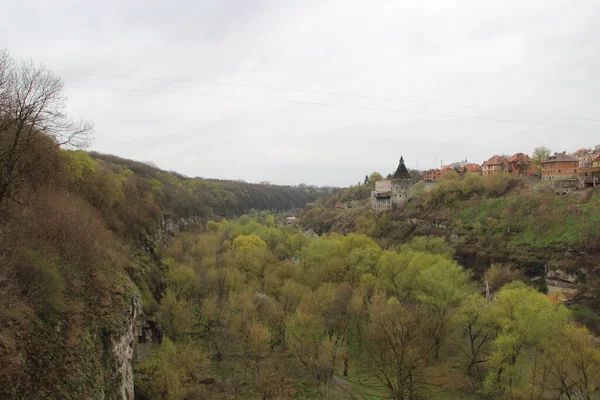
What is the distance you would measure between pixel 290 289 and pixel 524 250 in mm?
34840

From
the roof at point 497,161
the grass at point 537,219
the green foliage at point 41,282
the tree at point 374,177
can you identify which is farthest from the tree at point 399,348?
the tree at point 374,177

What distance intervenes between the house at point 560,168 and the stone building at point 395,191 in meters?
24.9

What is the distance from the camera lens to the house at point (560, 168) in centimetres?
5501

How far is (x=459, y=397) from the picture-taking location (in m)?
19.7

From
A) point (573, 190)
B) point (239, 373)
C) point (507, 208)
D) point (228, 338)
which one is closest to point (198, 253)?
Answer: point (228, 338)

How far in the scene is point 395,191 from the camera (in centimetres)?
7681

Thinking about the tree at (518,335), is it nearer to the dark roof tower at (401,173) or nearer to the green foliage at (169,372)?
the green foliage at (169,372)

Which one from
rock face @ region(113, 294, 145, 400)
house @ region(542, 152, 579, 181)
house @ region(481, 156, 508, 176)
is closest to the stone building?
house @ region(481, 156, 508, 176)

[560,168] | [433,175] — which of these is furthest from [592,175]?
[433,175]

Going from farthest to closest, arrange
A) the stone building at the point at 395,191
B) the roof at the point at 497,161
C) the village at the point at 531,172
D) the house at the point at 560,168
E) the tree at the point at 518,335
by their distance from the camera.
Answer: the stone building at the point at 395,191, the roof at the point at 497,161, the house at the point at 560,168, the village at the point at 531,172, the tree at the point at 518,335

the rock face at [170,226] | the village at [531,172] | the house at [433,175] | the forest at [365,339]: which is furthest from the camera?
the house at [433,175]

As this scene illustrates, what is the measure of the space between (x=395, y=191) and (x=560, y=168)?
29.6 meters

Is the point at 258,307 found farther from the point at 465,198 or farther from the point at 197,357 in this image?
the point at 465,198

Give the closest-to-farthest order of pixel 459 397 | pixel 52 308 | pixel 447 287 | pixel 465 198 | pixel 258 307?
pixel 52 308 → pixel 459 397 → pixel 447 287 → pixel 258 307 → pixel 465 198
